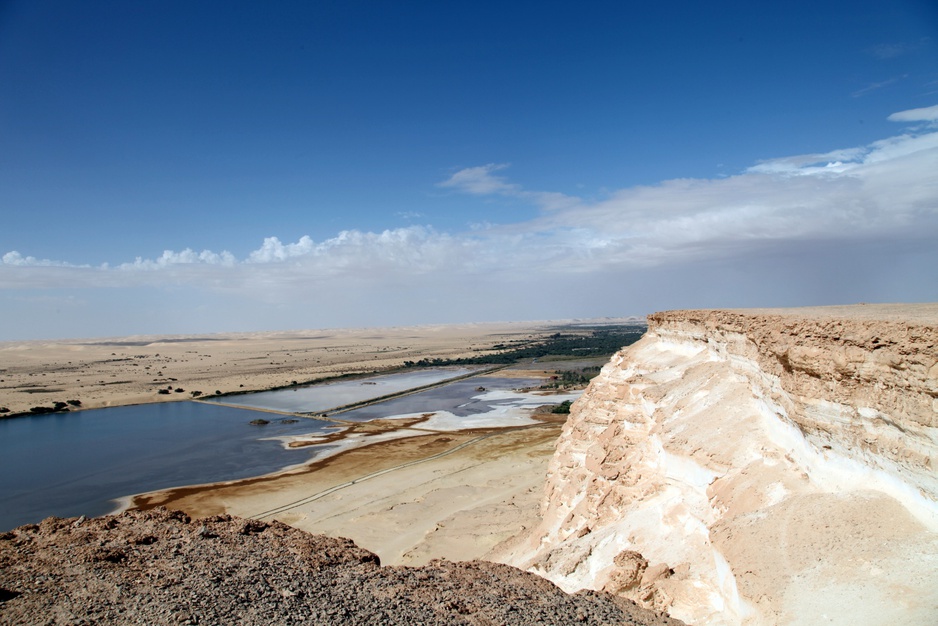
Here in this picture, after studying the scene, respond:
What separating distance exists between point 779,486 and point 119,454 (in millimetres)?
38488

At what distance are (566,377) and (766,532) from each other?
59.5 metres

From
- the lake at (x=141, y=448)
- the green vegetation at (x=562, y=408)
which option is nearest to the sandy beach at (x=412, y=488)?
the green vegetation at (x=562, y=408)

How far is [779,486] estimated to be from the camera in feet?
28.5

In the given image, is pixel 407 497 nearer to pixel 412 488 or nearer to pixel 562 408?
pixel 412 488

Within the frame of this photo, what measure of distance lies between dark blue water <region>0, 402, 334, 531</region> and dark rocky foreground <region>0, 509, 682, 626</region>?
1913cm

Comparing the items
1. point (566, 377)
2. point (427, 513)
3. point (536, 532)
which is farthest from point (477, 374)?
point (536, 532)

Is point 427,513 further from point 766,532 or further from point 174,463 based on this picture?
point 174,463

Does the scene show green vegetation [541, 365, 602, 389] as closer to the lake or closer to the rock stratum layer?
the lake

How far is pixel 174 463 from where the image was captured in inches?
1238

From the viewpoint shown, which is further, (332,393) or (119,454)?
(332,393)

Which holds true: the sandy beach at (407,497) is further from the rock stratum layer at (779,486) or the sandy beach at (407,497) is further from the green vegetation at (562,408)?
the green vegetation at (562,408)

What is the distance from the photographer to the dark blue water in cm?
2570

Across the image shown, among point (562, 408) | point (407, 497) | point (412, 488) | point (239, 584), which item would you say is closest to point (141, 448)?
point (412, 488)

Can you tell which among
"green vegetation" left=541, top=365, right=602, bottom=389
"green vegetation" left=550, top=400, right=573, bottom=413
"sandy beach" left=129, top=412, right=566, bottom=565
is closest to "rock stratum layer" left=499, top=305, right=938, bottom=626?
"sandy beach" left=129, top=412, right=566, bottom=565
